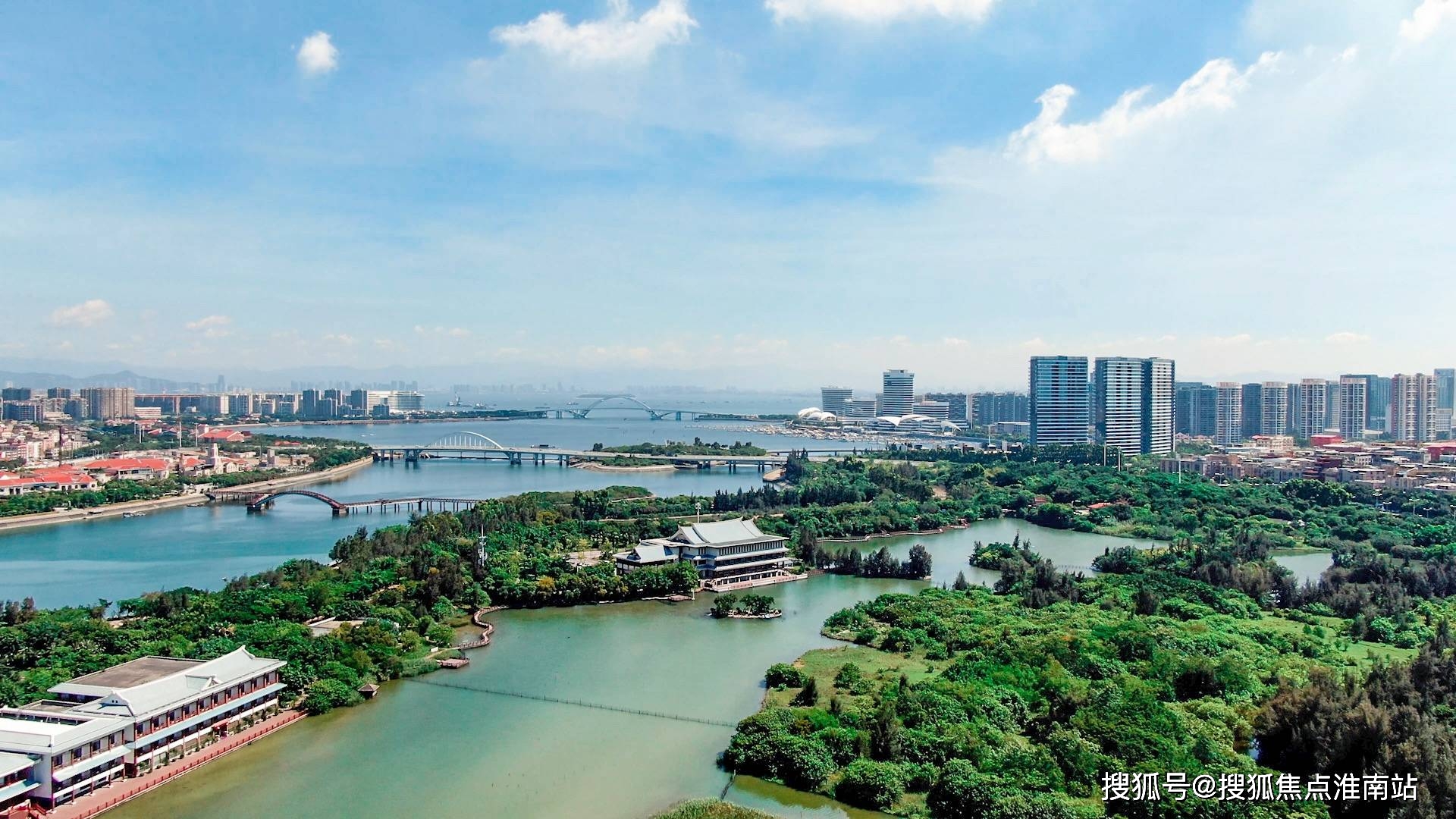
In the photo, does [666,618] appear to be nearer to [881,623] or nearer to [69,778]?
[881,623]

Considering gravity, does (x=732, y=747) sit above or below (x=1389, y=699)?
below

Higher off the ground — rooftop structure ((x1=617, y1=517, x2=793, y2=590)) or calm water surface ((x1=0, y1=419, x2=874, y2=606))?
rooftop structure ((x1=617, y1=517, x2=793, y2=590))

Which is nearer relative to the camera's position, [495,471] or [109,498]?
[109,498]

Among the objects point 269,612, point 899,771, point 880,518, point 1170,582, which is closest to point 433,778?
point 899,771

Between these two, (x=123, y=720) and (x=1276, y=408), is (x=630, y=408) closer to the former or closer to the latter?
(x=1276, y=408)

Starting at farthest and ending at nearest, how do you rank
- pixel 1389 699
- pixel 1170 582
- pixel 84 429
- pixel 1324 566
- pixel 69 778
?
pixel 84 429
pixel 1324 566
pixel 1170 582
pixel 1389 699
pixel 69 778

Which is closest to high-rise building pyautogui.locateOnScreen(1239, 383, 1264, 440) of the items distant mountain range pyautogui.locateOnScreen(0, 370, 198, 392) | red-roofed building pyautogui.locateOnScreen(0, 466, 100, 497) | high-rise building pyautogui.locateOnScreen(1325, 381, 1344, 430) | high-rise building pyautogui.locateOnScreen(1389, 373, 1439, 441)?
high-rise building pyautogui.locateOnScreen(1325, 381, 1344, 430)

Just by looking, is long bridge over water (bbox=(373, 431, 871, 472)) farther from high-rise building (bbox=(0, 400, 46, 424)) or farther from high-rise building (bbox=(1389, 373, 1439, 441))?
high-rise building (bbox=(1389, 373, 1439, 441))
